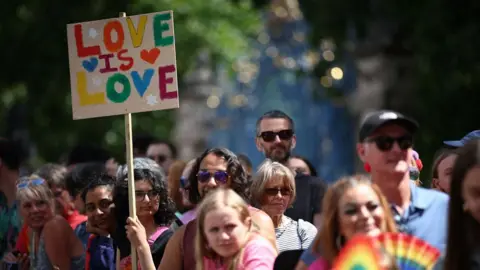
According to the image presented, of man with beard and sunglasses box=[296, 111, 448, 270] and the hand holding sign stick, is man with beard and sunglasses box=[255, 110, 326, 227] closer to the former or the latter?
the hand holding sign stick

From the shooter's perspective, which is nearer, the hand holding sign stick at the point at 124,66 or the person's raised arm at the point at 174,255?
the person's raised arm at the point at 174,255

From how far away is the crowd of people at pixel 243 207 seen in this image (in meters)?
7.49

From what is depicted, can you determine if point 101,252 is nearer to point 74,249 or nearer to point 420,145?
point 74,249

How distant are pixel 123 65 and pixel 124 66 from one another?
0.04 feet

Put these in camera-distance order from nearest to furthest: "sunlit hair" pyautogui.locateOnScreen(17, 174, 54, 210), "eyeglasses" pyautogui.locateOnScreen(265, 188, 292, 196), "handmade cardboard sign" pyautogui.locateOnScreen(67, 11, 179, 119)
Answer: "handmade cardboard sign" pyautogui.locateOnScreen(67, 11, 179, 119)
"eyeglasses" pyautogui.locateOnScreen(265, 188, 292, 196)
"sunlit hair" pyautogui.locateOnScreen(17, 174, 54, 210)

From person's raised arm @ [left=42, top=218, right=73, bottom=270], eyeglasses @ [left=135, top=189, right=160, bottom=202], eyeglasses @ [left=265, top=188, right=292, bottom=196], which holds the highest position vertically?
eyeglasses @ [left=135, top=189, right=160, bottom=202]

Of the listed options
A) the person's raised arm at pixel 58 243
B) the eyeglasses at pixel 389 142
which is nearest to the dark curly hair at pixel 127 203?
the person's raised arm at pixel 58 243

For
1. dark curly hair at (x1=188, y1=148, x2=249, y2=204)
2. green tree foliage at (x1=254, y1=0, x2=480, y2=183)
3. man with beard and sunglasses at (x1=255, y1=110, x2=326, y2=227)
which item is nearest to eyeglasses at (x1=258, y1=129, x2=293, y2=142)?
man with beard and sunglasses at (x1=255, y1=110, x2=326, y2=227)

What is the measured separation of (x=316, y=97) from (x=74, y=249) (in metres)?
15.5

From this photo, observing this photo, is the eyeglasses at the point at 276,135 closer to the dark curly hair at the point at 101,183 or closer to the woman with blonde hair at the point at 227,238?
the dark curly hair at the point at 101,183

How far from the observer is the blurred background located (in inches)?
817

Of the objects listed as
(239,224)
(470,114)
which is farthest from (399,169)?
(470,114)

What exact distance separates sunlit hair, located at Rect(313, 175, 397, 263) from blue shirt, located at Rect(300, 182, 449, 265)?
127 millimetres

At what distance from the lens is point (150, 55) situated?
1023 cm
